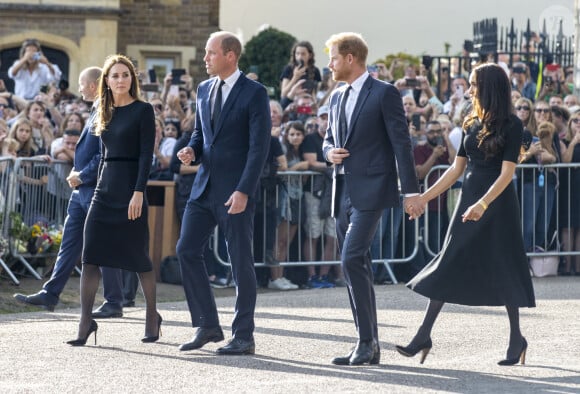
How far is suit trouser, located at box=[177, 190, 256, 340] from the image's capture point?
9328mm

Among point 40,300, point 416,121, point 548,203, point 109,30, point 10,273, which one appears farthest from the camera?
point 109,30

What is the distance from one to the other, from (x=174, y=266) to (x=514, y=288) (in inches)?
269

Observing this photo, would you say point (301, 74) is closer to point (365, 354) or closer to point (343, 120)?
point (343, 120)

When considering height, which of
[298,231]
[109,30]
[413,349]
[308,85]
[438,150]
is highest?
[109,30]

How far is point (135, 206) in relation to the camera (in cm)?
962

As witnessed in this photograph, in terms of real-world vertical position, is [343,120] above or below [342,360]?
above

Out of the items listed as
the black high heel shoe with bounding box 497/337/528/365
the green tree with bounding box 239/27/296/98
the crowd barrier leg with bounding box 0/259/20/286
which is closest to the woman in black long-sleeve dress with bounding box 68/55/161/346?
the black high heel shoe with bounding box 497/337/528/365

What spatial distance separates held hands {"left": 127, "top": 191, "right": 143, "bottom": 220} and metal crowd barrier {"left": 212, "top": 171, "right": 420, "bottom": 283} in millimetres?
5529

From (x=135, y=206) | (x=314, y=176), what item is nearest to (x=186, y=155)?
(x=135, y=206)

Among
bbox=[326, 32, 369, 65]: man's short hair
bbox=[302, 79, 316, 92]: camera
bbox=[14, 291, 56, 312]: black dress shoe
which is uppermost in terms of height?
bbox=[302, 79, 316, 92]: camera

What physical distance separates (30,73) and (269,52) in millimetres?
14413

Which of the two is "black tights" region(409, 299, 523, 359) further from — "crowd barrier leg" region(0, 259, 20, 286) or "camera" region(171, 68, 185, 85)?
"camera" region(171, 68, 185, 85)

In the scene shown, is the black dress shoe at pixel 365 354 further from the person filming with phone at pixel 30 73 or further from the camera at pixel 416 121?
the person filming with phone at pixel 30 73

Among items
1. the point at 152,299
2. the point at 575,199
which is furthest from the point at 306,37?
the point at 152,299
